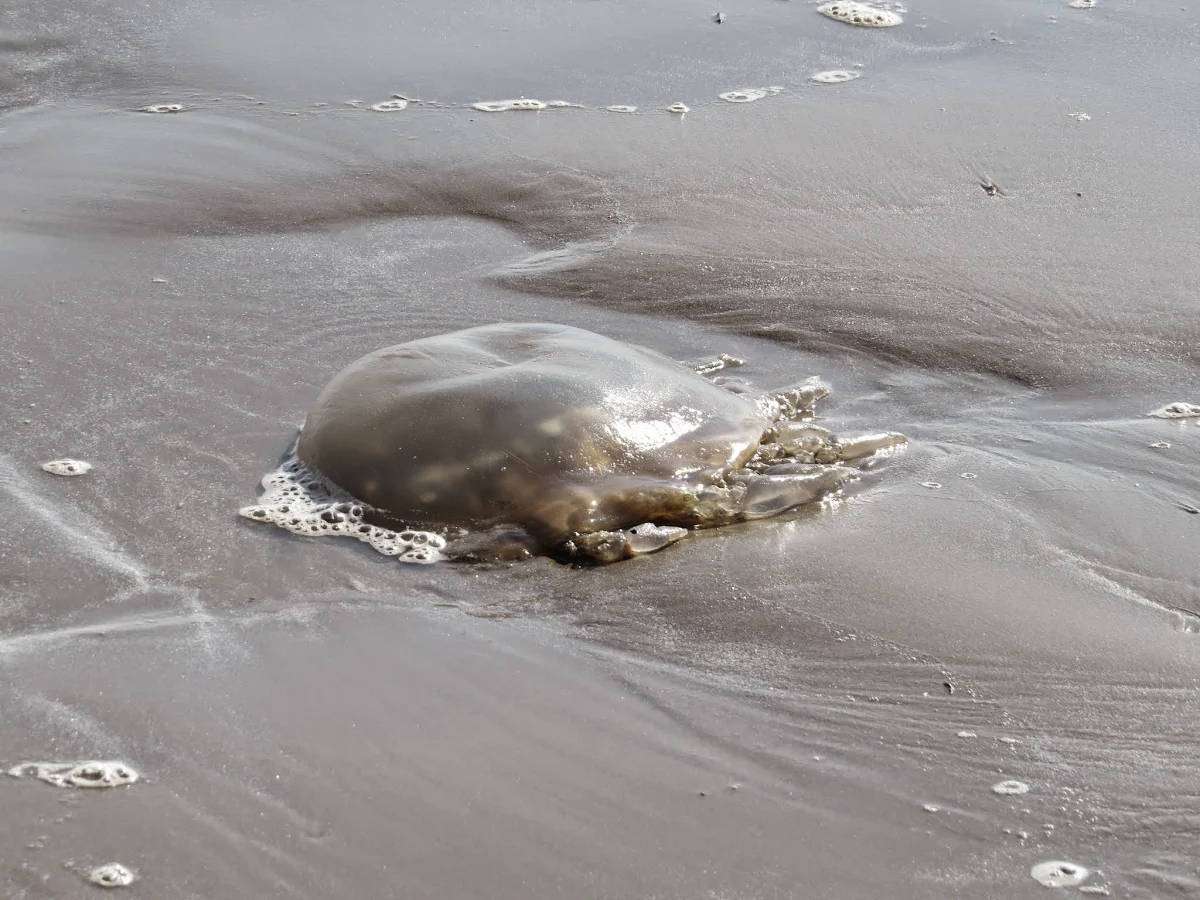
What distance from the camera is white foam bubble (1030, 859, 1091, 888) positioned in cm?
240

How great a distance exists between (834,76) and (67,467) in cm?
521

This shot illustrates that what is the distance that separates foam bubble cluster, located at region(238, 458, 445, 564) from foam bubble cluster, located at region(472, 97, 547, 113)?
11.8 feet

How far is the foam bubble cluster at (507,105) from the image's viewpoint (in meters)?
6.86

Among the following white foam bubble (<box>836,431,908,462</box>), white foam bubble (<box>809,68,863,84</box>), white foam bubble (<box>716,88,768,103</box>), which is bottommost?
white foam bubble (<box>836,431,908,462</box>)

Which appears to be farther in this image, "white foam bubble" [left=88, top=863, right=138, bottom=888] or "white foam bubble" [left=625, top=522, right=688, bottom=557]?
"white foam bubble" [left=625, top=522, right=688, bottom=557]

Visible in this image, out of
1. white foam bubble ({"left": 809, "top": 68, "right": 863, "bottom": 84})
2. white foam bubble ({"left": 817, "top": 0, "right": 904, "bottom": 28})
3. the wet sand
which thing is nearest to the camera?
the wet sand

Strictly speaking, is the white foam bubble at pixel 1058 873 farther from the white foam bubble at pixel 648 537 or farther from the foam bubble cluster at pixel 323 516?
the foam bubble cluster at pixel 323 516

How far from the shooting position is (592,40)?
25.4ft

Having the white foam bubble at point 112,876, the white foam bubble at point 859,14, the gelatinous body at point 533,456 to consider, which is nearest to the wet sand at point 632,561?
the white foam bubble at point 112,876

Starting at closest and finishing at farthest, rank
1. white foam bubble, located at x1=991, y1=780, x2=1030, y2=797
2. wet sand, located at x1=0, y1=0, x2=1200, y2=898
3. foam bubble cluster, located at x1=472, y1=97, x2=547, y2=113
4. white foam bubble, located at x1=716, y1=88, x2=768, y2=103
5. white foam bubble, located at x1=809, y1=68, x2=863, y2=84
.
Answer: wet sand, located at x1=0, y1=0, x2=1200, y2=898 → white foam bubble, located at x1=991, y1=780, x2=1030, y2=797 → foam bubble cluster, located at x1=472, y1=97, x2=547, y2=113 → white foam bubble, located at x1=716, y1=88, x2=768, y2=103 → white foam bubble, located at x1=809, y1=68, x2=863, y2=84

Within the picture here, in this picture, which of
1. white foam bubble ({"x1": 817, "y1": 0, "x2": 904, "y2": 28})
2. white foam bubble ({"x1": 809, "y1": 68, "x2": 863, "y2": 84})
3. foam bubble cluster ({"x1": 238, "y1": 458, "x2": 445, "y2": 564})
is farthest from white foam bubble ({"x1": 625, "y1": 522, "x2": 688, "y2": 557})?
white foam bubble ({"x1": 817, "y1": 0, "x2": 904, "y2": 28})

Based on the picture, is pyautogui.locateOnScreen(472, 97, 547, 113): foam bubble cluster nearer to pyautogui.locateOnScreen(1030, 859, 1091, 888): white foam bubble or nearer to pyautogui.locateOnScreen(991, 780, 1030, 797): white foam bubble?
pyautogui.locateOnScreen(991, 780, 1030, 797): white foam bubble

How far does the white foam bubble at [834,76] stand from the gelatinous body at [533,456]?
3.95 metres

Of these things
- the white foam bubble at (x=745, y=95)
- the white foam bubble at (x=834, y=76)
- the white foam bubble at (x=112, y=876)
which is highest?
the white foam bubble at (x=834, y=76)
